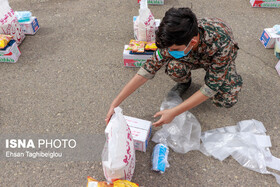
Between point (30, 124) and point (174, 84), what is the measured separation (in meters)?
1.30

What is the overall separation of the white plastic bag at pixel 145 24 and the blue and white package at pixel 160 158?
1.11m

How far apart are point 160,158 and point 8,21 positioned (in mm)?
2033

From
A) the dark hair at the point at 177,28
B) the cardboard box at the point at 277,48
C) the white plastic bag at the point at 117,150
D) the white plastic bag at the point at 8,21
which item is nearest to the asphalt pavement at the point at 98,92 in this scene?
the cardboard box at the point at 277,48

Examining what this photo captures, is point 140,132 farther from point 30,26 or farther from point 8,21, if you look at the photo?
point 30,26

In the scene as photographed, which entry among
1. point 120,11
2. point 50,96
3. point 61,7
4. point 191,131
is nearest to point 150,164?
point 191,131

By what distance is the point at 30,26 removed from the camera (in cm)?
248

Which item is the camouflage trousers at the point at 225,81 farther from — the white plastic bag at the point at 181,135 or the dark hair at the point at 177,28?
the dark hair at the point at 177,28

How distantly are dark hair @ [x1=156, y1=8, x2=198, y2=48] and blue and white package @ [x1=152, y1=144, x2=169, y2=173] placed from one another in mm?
747

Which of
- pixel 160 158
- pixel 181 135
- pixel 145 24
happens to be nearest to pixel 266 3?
pixel 145 24

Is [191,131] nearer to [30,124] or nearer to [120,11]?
[30,124]

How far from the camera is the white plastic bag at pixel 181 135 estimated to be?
5.11 feet

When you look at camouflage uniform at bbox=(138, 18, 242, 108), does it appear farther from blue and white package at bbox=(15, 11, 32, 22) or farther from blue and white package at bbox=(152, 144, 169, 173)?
blue and white package at bbox=(15, 11, 32, 22)

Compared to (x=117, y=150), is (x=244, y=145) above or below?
below

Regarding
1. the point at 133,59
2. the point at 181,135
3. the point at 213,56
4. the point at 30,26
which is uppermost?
the point at 213,56
